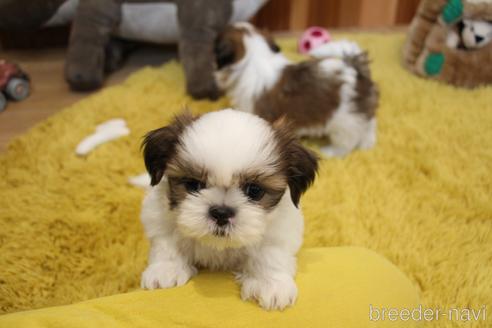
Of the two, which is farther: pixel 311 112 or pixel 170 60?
pixel 170 60

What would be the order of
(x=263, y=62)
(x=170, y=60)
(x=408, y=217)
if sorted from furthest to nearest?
(x=170, y=60) → (x=263, y=62) → (x=408, y=217)

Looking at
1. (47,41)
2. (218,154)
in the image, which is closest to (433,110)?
(218,154)

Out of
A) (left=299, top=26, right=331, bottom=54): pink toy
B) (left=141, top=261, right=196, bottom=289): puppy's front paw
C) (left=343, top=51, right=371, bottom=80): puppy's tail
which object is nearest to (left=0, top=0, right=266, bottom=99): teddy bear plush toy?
(left=299, top=26, right=331, bottom=54): pink toy

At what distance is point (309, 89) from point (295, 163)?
1306 mm

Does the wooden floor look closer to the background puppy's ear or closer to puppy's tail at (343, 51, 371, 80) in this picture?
puppy's tail at (343, 51, 371, 80)

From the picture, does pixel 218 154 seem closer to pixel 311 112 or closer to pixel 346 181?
pixel 346 181

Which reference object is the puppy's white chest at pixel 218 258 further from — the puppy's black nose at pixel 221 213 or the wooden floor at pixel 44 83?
the wooden floor at pixel 44 83

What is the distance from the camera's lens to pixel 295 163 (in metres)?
1.34

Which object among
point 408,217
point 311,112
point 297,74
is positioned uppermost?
point 297,74

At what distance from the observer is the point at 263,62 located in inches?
108

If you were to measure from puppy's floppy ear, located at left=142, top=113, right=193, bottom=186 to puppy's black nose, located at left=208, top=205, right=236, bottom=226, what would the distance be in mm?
215

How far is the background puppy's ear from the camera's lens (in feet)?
4.38

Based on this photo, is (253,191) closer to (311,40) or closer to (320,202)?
(320,202)

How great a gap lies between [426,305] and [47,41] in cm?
376
